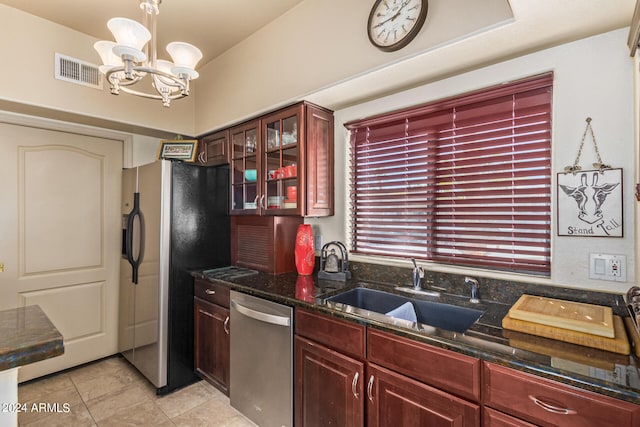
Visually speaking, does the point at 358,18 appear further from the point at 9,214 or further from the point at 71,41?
the point at 9,214

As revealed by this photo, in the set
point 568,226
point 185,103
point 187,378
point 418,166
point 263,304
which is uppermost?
point 185,103

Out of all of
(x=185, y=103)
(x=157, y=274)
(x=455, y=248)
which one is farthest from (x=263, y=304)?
(x=185, y=103)

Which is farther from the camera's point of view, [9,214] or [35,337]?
[9,214]

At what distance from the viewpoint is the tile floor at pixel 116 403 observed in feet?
6.81

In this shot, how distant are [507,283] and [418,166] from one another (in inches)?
32.4

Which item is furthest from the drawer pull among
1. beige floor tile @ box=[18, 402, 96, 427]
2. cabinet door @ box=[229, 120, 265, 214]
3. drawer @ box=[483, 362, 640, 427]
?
beige floor tile @ box=[18, 402, 96, 427]

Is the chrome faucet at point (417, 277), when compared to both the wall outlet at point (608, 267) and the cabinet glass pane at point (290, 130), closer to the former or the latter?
the wall outlet at point (608, 267)

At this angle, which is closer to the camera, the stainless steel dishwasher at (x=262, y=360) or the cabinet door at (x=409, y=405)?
the cabinet door at (x=409, y=405)

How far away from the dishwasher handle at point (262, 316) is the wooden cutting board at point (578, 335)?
3.52ft

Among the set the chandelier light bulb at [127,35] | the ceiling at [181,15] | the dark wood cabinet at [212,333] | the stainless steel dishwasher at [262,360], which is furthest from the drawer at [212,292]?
the ceiling at [181,15]

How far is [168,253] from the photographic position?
237 centimetres

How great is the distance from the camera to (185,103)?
302 cm

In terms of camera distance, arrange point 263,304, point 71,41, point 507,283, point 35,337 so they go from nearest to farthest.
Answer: point 35,337 → point 507,283 → point 263,304 → point 71,41

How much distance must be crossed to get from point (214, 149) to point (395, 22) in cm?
189
